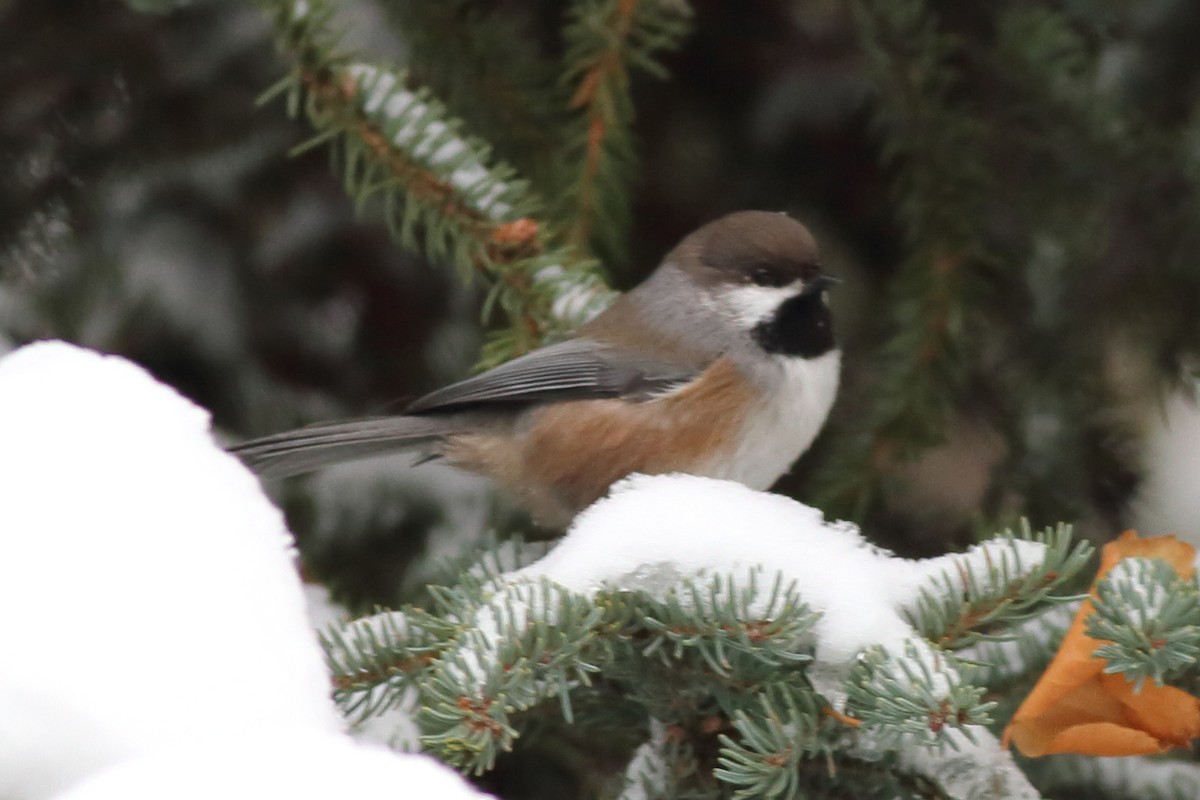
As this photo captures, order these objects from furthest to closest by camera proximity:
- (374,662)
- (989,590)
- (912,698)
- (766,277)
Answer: (766,277), (374,662), (989,590), (912,698)

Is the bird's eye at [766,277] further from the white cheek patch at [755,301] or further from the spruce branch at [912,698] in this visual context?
the spruce branch at [912,698]

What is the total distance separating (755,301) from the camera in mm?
2965

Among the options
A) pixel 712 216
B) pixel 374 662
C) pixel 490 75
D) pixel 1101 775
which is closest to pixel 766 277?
pixel 712 216

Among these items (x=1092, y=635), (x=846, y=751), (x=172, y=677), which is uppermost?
(x=172, y=677)

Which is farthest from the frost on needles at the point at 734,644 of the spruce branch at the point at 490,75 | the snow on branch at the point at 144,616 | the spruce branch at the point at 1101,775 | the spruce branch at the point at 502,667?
the spruce branch at the point at 490,75

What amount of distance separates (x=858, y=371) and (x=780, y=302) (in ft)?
1.46

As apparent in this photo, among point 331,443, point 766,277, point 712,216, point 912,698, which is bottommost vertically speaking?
point 912,698

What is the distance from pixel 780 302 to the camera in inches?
115

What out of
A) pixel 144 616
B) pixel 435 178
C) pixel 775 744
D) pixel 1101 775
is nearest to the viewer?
pixel 144 616

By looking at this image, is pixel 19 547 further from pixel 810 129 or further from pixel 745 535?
pixel 810 129

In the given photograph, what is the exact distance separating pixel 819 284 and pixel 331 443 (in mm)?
1071

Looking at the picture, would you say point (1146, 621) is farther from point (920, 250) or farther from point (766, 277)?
point (766, 277)

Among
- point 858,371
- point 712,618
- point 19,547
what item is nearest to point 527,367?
point 858,371

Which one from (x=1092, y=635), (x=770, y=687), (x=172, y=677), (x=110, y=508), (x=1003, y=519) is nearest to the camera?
(x=172, y=677)
